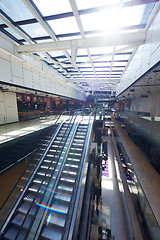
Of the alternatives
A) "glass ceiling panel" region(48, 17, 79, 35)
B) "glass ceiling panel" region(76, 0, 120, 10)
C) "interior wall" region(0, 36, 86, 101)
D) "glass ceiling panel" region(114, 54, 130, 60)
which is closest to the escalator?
"interior wall" region(0, 36, 86, 101)

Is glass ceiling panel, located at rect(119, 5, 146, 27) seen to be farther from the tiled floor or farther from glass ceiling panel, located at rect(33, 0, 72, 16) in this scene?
the tiled floor

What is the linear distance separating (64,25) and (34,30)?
4.11ft

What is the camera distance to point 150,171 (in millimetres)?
3707

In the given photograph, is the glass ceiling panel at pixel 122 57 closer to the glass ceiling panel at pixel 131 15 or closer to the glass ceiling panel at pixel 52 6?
the glass ceiling panel at pixel 131 15

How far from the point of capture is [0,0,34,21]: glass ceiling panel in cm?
268

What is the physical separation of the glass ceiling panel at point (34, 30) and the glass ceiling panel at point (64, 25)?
51cm

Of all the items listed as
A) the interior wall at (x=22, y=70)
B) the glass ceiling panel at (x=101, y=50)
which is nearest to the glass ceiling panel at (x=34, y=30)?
the interior wall at (x=22, y=70)

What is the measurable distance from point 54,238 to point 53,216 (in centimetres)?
46

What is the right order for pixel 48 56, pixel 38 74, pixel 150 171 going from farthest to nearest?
pixel 38 74 → pixel 48 56 → pixel 150 171

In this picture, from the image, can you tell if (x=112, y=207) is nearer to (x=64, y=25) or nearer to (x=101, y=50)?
(x=101, y=50)

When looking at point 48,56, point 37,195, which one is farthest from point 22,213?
point 48,56

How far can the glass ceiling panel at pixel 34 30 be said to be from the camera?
11.7 ft

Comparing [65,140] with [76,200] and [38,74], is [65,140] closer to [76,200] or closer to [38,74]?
[76,200]

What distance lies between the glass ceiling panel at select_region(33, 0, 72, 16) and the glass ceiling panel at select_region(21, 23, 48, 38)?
27.5 inches
